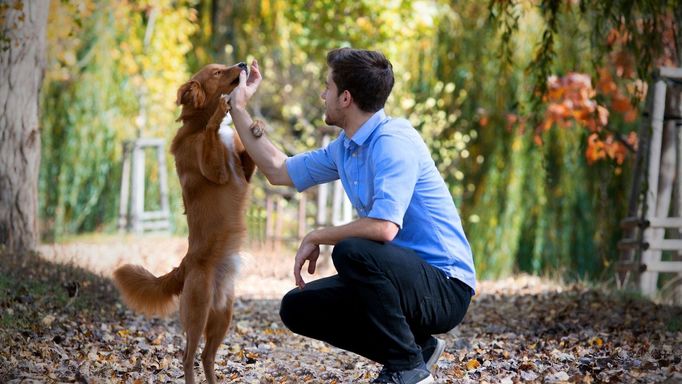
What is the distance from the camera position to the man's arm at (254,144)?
4.29 m

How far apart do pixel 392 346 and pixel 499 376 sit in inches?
33.5

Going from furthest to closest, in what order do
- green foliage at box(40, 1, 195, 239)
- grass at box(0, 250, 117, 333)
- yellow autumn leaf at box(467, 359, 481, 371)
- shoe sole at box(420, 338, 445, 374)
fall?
green foliage at box(40, 1, 195, 239) → grass at box(0, 250, 117, 333) → yellow autumn leaf at box(467, 359, 481, 371) → shoe sole at box(420, 338, 445, 374)

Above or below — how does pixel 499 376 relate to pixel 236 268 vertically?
below

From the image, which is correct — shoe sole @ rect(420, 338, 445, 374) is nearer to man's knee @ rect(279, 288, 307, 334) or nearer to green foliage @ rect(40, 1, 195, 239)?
man's knee @ rect(279, 288, 307, 334)

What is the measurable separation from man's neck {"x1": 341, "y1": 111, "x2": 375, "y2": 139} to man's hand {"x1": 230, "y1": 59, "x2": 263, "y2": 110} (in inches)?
24.8

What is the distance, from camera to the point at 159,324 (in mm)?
6363

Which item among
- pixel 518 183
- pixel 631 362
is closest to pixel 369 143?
pixel 631 362

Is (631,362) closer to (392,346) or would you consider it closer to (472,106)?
(392,346)

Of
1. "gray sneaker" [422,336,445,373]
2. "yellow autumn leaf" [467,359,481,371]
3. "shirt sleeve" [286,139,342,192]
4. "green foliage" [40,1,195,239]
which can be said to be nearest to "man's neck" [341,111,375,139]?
"shirt sleeve" [286,139,342,192]

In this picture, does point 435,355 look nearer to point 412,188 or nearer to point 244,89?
point 412,188

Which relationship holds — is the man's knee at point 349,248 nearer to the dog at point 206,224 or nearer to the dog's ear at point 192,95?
the dog at point 206,224

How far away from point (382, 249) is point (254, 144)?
0.98 metres

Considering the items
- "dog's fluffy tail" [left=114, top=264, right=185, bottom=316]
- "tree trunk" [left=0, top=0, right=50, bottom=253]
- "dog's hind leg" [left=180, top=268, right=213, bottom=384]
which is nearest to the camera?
"dog's hind leg" [left=180, top=268, right=213, bottom=384]

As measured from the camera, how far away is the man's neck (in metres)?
3.90
